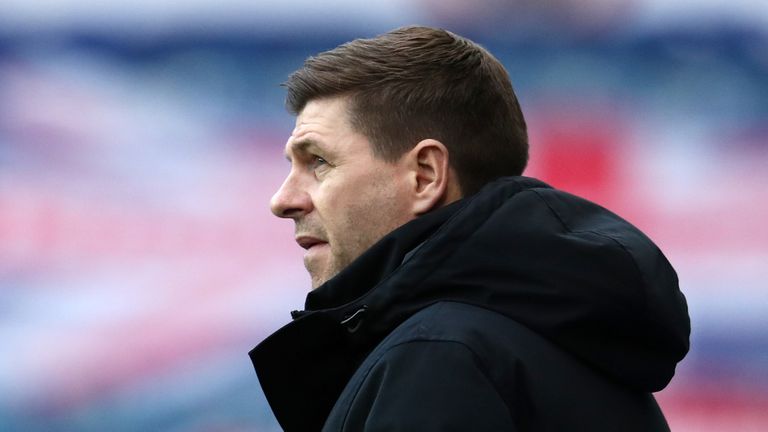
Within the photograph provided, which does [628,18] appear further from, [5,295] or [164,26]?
[5,295]

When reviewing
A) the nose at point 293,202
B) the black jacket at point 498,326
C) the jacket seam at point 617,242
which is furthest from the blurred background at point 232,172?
the jacket seam at point 617,242

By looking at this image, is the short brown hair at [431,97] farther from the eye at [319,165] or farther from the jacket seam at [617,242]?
the jacket seam at [617,242]

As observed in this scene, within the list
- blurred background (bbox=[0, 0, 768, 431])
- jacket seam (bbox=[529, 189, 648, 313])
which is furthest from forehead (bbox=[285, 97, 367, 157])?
blurred background (bbox=[0, 0, 768, 431])

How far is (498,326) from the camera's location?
3.64 feet

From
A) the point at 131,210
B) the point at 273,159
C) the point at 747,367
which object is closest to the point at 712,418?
the point at 747,367

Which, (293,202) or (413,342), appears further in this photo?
(293,202)

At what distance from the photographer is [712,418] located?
288 centimetres

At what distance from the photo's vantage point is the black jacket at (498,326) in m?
1.06

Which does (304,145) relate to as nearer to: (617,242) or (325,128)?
(325,128)

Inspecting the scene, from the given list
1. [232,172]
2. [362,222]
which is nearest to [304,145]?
[362,222]

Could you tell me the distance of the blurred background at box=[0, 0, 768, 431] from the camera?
292 centimetres

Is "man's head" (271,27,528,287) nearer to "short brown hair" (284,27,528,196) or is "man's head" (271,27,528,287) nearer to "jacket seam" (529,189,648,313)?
"short brown hair" (284,27,528,196)

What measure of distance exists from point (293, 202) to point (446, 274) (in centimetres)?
33

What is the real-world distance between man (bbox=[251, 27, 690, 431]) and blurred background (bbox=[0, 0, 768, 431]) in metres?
1.56
